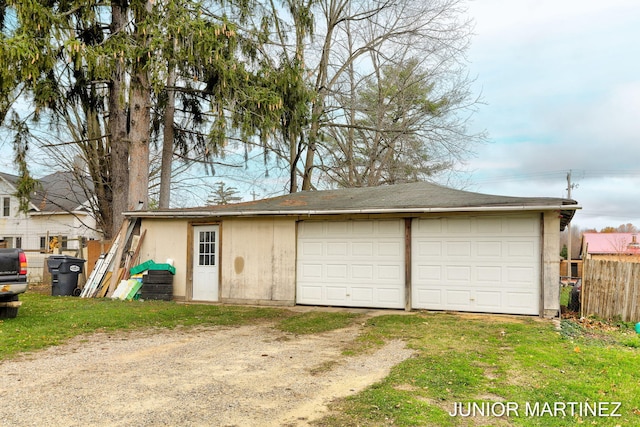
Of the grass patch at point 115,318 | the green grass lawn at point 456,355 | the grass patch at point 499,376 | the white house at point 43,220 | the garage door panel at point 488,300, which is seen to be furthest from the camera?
the white house at point 43,220

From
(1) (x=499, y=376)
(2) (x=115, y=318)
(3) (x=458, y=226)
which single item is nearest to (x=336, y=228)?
(3) (x=458, y=226)

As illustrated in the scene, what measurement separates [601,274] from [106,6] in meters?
15.2

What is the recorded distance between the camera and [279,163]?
17.9 meters

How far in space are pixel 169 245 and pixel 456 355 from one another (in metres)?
8.71

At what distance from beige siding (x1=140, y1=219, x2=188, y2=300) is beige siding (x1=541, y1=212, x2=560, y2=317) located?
27.8 ft

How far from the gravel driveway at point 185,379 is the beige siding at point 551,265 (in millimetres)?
→ 4165

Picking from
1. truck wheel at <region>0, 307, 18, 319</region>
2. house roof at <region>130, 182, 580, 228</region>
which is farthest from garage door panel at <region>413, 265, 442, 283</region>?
truck wheel at <region>0, 307, 18, 319</region>

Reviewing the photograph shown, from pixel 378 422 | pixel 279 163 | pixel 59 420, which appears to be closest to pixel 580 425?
pixel 378 422

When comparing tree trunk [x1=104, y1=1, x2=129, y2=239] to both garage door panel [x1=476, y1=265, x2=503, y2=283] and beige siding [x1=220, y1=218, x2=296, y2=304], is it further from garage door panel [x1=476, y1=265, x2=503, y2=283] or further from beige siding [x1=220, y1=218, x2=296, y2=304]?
garage door panel [x1=476, y1=265, x2=503, y2=283]

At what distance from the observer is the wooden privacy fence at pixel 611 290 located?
9.70 meters

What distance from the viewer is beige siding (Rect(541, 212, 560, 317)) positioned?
948cm

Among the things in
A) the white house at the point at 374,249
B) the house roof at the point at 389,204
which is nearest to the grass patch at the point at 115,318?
the white house at the point at 374,249

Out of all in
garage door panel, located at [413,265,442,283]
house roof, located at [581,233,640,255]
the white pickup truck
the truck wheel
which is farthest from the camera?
house roof, located at [581,233,640,255]

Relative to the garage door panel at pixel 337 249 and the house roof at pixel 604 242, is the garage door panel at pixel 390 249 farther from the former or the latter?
the house roof at pixel 604 242
